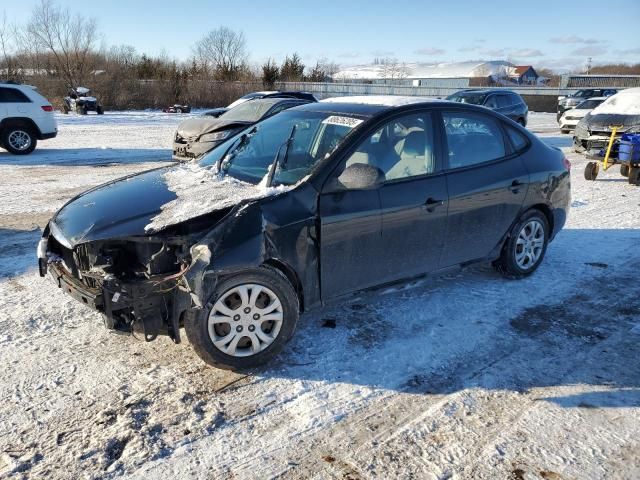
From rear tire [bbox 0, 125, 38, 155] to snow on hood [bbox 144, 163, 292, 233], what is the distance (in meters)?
10.9

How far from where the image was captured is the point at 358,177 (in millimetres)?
Result: 3781

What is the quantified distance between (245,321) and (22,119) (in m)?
12.4

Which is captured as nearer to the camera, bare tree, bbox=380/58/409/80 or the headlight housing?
the headlight housing

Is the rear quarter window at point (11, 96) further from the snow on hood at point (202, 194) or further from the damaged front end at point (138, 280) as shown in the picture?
the damaged front end at point (138, 280)

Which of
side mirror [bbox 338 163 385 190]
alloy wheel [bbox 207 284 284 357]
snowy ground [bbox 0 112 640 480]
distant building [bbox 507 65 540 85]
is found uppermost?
distant building [bbox 507 65 540 85]

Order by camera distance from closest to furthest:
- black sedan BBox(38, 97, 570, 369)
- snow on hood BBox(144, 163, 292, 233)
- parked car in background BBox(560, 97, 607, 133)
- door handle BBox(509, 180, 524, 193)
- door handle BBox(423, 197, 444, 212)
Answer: black sedan BBox(38, 97, 570, 369)
snow on hood BBox(144, 163, 292, 233)
door handle BBox(423, 197, 444, 212)
door handle BBox(509, 180, 524, 193)
parked car in background BBox(560, 97, 607, 133)

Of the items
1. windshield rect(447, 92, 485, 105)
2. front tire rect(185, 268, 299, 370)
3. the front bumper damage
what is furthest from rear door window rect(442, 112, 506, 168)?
windshield rect(447, 92, 485, 105)

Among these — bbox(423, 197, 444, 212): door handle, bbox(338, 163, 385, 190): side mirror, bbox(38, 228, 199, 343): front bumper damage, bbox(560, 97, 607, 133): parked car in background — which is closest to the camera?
bbox(38, 228, 199, 343): front bumper damage

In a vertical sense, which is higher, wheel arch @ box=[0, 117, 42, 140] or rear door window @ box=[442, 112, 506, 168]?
rear door window @ box=[442, 112, 506, 168]

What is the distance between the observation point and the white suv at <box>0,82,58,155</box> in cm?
1294

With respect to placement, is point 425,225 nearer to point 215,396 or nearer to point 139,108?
point 215,396

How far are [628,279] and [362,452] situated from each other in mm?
3864

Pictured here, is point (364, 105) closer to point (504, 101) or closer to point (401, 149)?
point (401, 149)

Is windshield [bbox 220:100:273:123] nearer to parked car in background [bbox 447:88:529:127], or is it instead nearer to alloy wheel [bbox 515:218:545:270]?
Result: alloy wheel [bbox 515:218:545:270]
